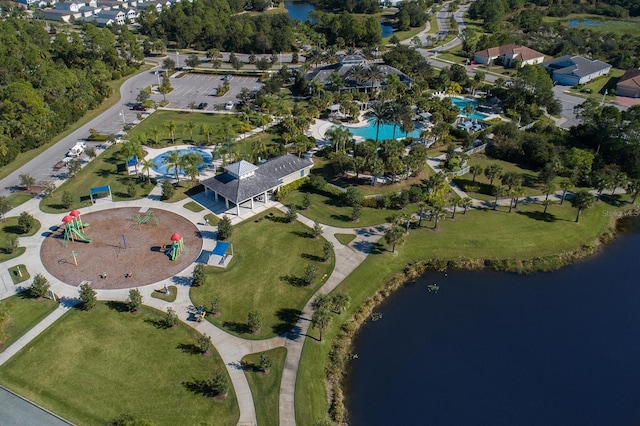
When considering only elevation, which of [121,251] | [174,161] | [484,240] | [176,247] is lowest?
[484,240]

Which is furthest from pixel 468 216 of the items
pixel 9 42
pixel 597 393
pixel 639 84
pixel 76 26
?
pixel 76 26

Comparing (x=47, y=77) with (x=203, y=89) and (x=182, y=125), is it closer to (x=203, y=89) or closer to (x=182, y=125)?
(x=182, y=125)

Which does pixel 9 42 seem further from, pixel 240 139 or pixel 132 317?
pixel 132 317

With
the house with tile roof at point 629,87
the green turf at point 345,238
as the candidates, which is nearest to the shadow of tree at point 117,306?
the green turf at point 345,238

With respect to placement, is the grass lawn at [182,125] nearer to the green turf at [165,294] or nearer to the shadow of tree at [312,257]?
the shadow of tree at [312,257]

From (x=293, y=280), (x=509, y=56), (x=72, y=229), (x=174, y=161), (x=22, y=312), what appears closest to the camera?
(x=22, y=312)

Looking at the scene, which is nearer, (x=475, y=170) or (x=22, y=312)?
(x=22, y=312)

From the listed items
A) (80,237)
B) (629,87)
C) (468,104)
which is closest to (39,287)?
(80,237)

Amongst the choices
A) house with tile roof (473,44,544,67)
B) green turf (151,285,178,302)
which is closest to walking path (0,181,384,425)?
green turf (151,285,178,302)
